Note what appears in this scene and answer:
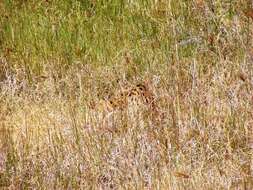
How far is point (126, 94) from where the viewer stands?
4168 mm

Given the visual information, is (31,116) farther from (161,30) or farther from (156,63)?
(161,30)

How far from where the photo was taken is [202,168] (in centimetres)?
320

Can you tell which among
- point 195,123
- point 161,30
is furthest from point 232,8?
point 195,123

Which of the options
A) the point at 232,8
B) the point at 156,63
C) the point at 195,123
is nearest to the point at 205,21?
the point at 232,8

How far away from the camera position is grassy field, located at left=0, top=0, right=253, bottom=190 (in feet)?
10.9

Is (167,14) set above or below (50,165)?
above

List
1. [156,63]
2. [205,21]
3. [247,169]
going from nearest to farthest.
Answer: [247,169]
[156,63]
[205,21]

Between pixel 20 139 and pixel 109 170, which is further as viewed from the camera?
Result: pixel 20 139

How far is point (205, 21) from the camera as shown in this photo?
15.8 feet

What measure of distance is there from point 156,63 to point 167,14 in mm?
707

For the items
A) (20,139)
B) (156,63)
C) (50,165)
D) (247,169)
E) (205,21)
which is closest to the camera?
(247,169)

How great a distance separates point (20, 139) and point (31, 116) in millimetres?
397

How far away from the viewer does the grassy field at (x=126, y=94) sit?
3312 mm

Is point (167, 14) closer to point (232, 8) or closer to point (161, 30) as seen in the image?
point (161, 30)
